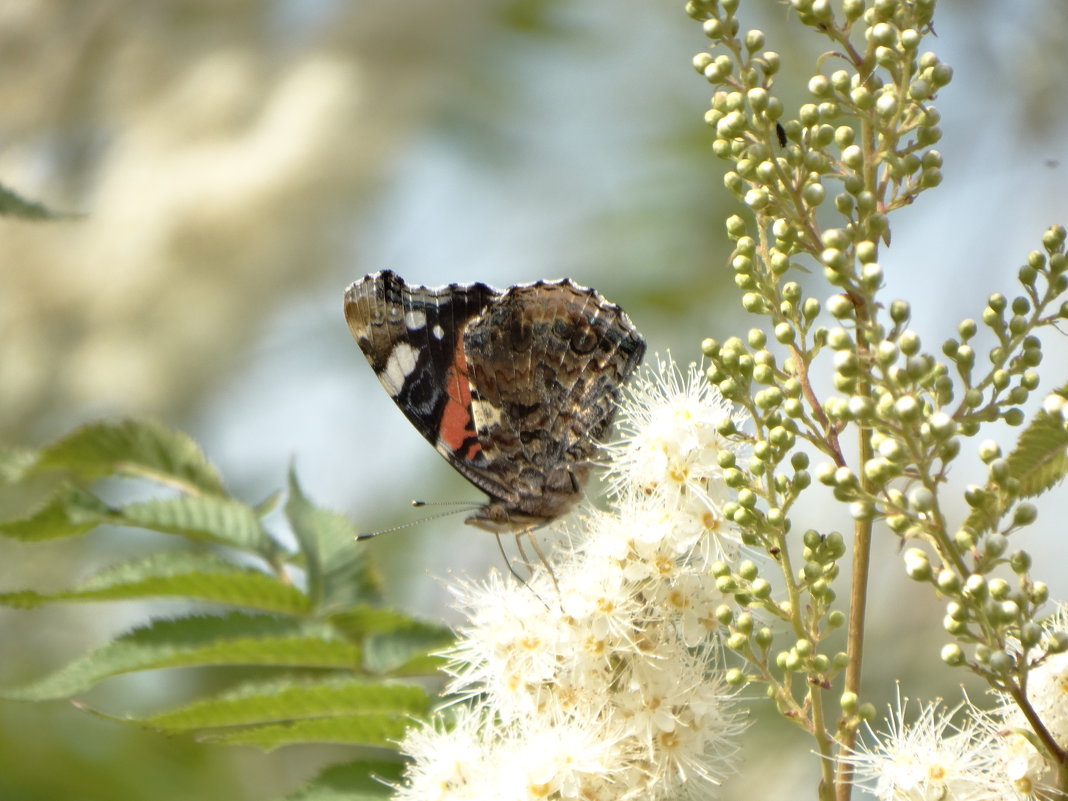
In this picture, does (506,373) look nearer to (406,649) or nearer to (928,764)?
(406,649)

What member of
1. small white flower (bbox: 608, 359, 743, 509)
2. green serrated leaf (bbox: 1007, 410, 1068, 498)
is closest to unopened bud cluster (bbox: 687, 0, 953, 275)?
green serrated leaf (bbox: 1007, 410, 1068, 498)

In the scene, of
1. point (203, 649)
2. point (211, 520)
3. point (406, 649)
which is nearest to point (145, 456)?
point (211, 520)

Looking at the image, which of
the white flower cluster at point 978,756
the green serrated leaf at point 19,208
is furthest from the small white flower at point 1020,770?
the green serrated leaf at point 19,208

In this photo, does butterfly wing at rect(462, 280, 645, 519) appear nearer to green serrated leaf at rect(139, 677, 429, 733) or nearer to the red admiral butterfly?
the red admiral butterfly

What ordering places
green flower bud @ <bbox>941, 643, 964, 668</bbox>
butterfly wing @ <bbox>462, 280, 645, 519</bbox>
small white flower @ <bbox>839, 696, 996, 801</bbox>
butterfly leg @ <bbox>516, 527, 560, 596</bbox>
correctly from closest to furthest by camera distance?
1. green flower bud @ <bbox>941, 643, 964, 668</bbox>
2. small white flower @ <bbox>839, 696, 996, 801</bbox>
3. butterfly leg @ <bbox>516, 527, 560, 596</bbox>
4. butterfly wing @ <bbox>462, 280, 645, 519</bbox>

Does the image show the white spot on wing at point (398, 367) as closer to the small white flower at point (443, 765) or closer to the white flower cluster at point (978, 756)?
the small white flower at point (443, 765)

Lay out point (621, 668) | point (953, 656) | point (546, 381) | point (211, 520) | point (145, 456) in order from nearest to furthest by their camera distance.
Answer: point (953, 656), point (621, 668), point (211, 520), point (145, 456), point (546, 381)

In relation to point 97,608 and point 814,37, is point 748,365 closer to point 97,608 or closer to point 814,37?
point 97,608
